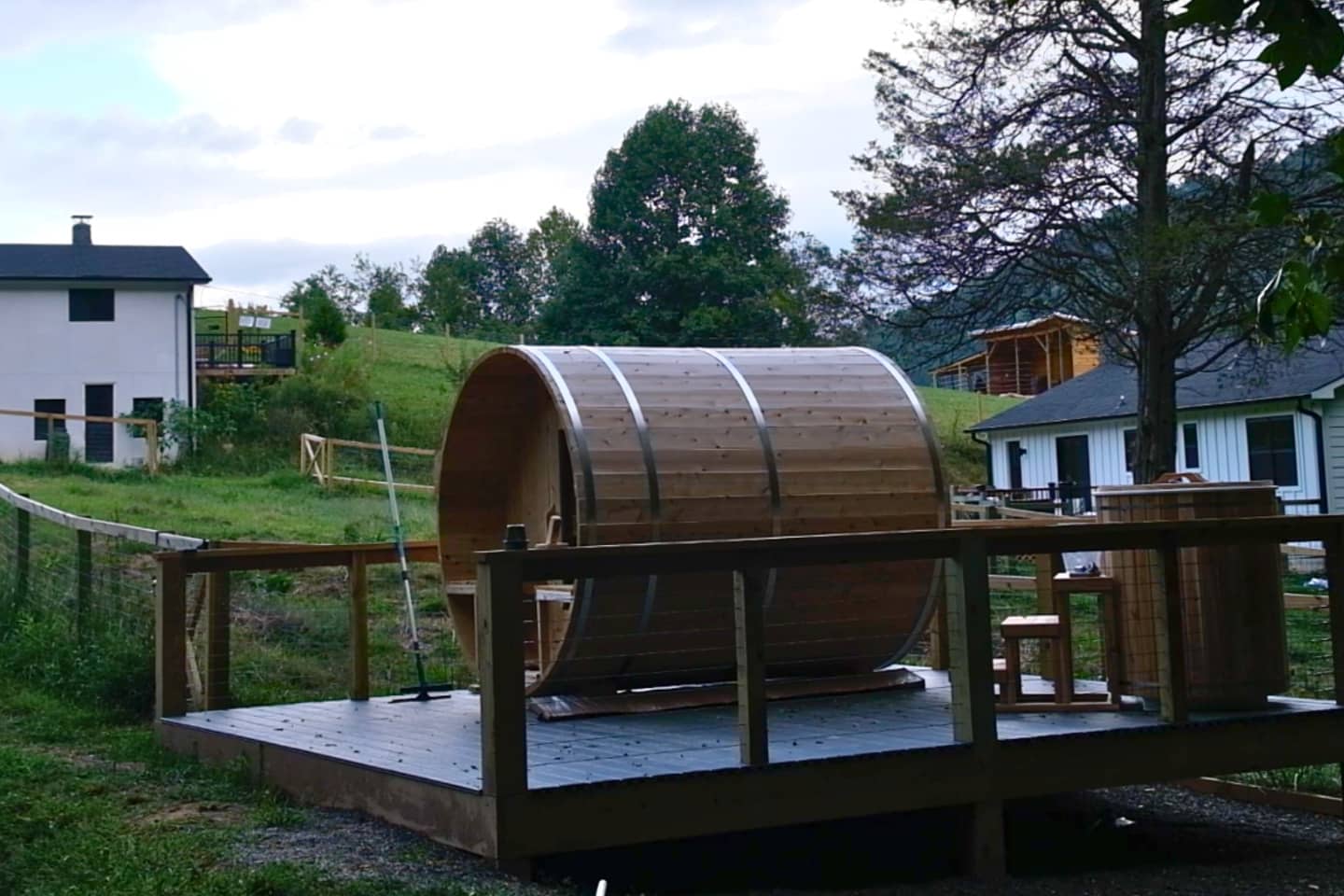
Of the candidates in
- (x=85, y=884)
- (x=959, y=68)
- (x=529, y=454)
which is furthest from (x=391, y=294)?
(x=85, y=884)

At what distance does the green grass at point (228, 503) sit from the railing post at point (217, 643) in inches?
292

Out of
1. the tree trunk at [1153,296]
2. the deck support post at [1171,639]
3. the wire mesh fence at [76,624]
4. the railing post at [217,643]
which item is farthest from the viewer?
the tree trunk at [1153,296]

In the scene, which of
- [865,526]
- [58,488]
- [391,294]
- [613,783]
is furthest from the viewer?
[391,294]

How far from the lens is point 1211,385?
28.3 metres

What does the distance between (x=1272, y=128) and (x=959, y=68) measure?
12.0ft

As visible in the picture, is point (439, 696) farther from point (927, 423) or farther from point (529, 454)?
point (927, 423)

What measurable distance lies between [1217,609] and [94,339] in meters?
33.7

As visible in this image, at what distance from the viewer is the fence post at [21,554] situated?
13484 millimetres

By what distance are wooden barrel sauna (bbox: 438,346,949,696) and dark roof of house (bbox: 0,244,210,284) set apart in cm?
2986

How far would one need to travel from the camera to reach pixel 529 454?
1041 cm

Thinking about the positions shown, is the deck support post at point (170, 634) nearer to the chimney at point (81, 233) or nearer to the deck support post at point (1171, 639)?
the deck support post at point (1171, 639)

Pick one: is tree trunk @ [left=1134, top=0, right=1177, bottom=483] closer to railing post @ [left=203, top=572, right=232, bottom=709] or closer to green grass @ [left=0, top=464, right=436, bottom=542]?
green grass @ [left=0, top=464, right=436, bottom=542]

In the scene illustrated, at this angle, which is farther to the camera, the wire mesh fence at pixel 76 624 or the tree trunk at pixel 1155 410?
the tree trunk at pixel 1155 410

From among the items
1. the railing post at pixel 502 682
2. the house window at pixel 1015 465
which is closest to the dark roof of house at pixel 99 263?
the house window at pixel 1015 465
